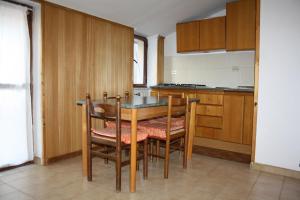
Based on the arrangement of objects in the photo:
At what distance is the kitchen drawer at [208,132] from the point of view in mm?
3650

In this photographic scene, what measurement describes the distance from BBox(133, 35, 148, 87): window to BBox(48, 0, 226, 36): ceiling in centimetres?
24

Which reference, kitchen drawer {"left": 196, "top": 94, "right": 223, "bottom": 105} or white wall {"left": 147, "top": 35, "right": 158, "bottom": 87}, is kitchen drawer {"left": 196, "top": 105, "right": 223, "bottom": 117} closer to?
kitchen drawer {"left": 196, "top": 94, "right": 223, "bottom": 105}

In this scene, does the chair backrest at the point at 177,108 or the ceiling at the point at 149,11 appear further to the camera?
the ceiling at the point at 149,11

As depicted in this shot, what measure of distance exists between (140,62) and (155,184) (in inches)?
114

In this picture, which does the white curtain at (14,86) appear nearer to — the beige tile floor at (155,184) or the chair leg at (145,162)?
the beige tile floor at (155,184)

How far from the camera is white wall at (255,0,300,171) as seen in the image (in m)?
2.65

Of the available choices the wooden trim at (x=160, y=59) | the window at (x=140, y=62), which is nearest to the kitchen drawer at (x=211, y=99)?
the wooden trim at (x=160, y=59)

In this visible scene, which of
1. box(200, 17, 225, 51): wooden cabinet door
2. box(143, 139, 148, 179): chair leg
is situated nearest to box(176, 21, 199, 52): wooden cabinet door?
box(200, 17, 225, 51): wooden cabinet door

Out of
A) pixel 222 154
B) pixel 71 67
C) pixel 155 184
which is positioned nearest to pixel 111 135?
pixel 155 184

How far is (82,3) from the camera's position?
9.88 feet

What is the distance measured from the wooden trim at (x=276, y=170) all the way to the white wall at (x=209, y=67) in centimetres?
148

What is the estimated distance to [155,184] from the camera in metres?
2.43

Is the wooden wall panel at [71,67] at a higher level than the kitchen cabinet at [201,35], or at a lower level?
lower

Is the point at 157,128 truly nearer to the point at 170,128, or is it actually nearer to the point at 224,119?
the point at 170,128
